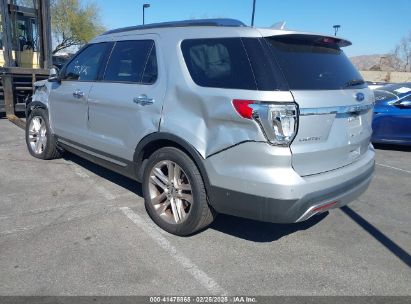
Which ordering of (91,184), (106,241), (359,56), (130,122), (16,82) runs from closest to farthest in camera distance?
(106,241)
(130,122)
(91,184)
(16,82)
(359,56)

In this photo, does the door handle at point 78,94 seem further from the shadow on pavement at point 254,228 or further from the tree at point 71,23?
the tree at point 71,23

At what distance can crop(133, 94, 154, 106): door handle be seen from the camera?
3.71 meters

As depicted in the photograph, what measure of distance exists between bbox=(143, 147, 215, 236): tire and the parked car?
5.90 meters

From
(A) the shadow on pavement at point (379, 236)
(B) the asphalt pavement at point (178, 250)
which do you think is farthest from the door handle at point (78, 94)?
(A) the shadow on pavement at point (379, 236)

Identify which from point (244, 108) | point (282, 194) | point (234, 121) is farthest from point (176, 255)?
point (244, 108)

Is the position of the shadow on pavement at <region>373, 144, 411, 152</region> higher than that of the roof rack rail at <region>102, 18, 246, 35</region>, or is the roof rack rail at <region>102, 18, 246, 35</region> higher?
the roof rack rail at <region>102, 18, 246, 35</region>

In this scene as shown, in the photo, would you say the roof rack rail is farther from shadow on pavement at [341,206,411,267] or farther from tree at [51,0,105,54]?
tree at [51,0,105,54]

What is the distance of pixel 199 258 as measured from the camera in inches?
130

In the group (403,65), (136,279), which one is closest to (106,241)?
(136,279)

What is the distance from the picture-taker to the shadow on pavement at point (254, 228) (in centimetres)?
377

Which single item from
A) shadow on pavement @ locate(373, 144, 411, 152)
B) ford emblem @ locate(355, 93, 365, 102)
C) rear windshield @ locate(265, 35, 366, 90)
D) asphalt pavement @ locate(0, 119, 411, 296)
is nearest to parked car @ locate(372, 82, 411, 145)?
shadow on pavement @ locate(373, 144, 411, 152)

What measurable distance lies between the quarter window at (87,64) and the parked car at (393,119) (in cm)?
593

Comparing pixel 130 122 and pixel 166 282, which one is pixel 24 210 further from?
pixel 166 282

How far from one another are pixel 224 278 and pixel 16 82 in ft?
29.3
